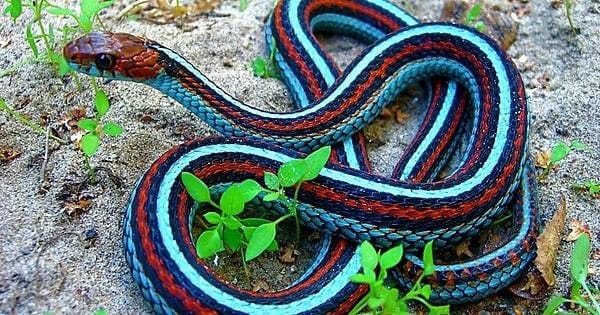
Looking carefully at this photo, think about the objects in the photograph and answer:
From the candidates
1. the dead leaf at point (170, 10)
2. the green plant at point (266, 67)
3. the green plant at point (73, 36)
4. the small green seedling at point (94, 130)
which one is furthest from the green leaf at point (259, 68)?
the small green seedling at point (94, 130)

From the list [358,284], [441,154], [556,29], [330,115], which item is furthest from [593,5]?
[358,284]

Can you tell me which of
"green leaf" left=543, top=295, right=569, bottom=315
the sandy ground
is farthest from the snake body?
"green leaf" left=543, top=295, right=569, bottom=315

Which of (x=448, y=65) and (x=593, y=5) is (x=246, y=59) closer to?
(x=448, y=65)

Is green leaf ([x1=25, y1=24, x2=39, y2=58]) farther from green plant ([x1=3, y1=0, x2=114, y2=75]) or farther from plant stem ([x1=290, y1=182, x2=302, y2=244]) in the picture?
plant stem ([x1=290, y1=182, x2=302, y2=244])

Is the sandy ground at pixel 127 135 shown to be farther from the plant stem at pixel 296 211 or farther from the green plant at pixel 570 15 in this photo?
the plant stem at pixel 296 211

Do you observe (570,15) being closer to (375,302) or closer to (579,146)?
(579,146)

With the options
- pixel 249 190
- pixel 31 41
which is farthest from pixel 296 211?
pixel 31 41

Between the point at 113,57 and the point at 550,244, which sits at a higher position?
the point at 113,57
